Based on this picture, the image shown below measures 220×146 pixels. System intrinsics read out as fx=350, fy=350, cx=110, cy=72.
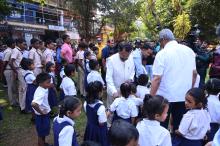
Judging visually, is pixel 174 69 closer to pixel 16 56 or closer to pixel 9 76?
pixel 16 56

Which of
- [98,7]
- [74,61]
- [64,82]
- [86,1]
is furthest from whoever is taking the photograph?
[98,7]

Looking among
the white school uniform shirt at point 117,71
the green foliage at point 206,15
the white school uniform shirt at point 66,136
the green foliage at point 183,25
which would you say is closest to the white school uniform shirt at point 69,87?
the white school uniform shirt at point 117,71

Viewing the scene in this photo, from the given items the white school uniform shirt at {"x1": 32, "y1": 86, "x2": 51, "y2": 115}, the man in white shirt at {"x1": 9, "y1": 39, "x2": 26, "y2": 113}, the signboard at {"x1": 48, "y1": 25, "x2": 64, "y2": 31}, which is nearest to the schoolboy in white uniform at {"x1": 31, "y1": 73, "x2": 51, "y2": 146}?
the white school uniform shirt at {"x1": 32, "y1": 86, "x2": 51, "y2": 115}

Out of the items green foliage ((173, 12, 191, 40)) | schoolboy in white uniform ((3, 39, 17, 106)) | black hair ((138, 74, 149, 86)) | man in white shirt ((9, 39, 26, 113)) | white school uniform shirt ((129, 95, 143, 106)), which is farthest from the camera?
green foliage ((173, 12, 191, 40))

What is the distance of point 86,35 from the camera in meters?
26.3

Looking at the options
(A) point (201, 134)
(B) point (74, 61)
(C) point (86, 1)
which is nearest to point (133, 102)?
(A) point (201, 134)

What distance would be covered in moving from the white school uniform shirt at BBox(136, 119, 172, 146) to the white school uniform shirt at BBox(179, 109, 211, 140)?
45.4 inches

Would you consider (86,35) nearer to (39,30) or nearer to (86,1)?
(86,1)

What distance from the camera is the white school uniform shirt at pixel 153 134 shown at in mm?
3537

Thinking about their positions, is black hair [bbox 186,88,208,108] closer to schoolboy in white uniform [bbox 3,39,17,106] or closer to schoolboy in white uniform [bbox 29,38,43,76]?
schoolboy in white uniform [bbox 29,38,43,76]

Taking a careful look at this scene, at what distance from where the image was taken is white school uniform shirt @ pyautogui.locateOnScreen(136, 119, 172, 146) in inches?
139

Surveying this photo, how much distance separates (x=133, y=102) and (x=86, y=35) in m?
21.1

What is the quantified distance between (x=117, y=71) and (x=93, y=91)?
112cm

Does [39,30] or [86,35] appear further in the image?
[39,30]
